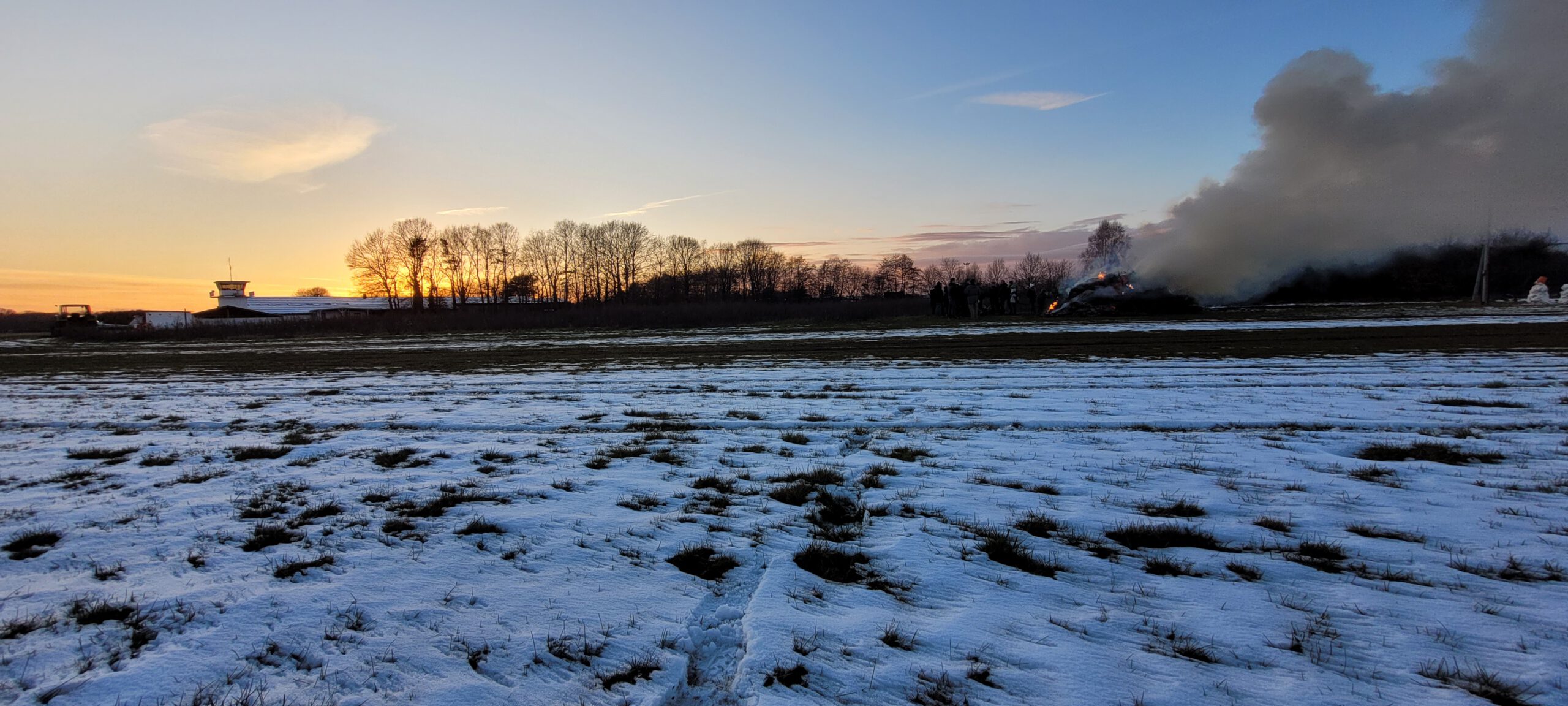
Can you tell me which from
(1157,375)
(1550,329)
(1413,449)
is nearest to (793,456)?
(1413,449)

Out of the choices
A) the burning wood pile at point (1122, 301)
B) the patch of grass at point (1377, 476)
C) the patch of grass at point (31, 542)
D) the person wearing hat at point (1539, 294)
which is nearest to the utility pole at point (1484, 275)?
the person wearing hat at point (1539, 294)

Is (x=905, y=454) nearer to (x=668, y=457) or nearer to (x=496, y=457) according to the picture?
(x=668, y=457)

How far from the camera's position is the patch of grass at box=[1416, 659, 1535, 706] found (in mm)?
2217

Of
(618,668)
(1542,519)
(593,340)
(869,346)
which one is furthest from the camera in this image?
(593,340)

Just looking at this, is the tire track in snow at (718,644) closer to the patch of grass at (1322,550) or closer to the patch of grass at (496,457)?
the patch of grass at (1322,550)

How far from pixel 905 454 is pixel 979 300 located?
101ft

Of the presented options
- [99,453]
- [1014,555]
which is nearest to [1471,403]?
[1014,555]

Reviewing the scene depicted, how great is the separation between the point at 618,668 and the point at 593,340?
976 inches

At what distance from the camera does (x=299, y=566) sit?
3502mm

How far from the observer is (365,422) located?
7.87 metres

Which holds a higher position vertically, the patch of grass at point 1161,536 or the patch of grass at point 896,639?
the patch of grass at point 1161,536

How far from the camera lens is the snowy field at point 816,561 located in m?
2.45

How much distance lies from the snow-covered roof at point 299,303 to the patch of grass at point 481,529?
109016mm

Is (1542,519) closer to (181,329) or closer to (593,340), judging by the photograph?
(593,340)
